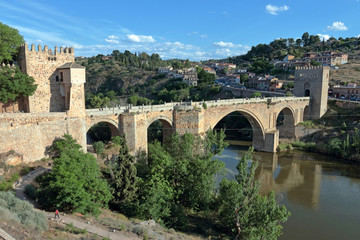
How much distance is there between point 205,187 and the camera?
14.0 meters

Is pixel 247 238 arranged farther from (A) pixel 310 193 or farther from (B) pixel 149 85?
(B) pixel 149 85

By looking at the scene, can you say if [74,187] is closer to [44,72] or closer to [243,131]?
[44,72]

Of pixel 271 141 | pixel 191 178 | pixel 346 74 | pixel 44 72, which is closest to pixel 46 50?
pixel 44 72

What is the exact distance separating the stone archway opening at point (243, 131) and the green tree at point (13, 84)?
21.7 m

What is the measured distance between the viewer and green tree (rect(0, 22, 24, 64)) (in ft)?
46.8

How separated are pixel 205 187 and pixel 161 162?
111 inches

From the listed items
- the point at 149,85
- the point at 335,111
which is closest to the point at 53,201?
the point at 335,111

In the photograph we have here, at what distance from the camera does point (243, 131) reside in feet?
127

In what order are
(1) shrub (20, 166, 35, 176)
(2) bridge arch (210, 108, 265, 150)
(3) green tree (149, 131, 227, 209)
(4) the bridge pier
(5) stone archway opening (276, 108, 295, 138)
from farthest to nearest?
(5) stone archway opening (276, 108, 295, 138) → (4) the bridge pier → (2) bridge arch (210, 108, 265, 150) → (3) green tree (149, 131, 227, 209) → (1) shrub (20, 166, 35, 176)

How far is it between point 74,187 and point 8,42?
9170mm

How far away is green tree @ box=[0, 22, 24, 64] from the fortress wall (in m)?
3.42

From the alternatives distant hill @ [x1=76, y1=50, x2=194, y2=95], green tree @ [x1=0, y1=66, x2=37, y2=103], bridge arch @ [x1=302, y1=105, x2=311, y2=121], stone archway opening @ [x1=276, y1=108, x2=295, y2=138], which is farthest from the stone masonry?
distant hill @ [x1=76, y1=50, x2=194, y2=95]

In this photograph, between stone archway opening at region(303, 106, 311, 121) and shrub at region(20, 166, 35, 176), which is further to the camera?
stone archway opening at region(303, 106, 311, 121)

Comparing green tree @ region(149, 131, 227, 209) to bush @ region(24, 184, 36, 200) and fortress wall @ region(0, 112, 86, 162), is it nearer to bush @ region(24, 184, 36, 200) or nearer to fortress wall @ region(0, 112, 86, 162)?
fortress wall @ region(0, 112, 86, 162)
